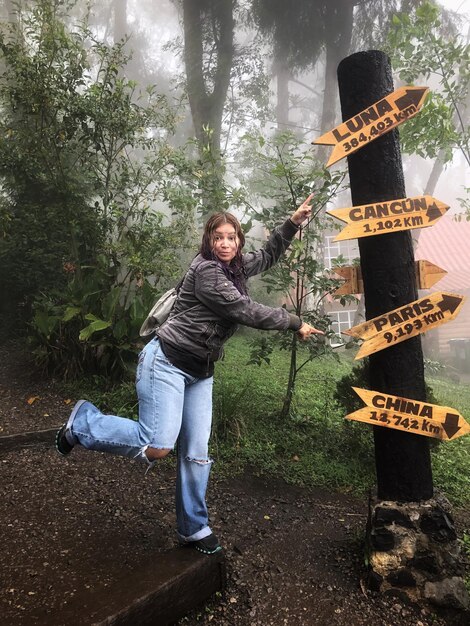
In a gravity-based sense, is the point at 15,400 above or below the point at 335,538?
above

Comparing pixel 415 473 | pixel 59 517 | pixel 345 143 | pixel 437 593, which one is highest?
pixel 345 143

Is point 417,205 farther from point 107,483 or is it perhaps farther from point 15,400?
point 15,400

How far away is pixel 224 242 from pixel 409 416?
1443 mm

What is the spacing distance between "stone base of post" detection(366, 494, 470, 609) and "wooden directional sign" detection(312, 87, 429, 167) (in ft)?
6.89

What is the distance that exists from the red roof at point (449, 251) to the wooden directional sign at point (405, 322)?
14411 millimetres

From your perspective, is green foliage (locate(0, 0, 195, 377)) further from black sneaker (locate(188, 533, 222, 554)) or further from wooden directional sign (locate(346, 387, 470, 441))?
wooden directional sign (locate(346, 387, 470, 441))

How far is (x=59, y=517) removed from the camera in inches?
115

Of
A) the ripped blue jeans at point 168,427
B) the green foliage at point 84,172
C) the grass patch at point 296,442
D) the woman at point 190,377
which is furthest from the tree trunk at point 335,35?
the ripped blue jeans at point 168,427

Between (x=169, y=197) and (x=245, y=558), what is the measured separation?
451 centimetres

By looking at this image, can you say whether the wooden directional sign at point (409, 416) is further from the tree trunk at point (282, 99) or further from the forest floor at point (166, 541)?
the tree trunk at point (282, 99)

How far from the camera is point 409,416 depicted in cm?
248

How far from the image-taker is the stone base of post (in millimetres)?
2391

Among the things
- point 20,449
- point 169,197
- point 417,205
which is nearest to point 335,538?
point 417,205

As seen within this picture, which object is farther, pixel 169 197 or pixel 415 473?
pixel 169 197
